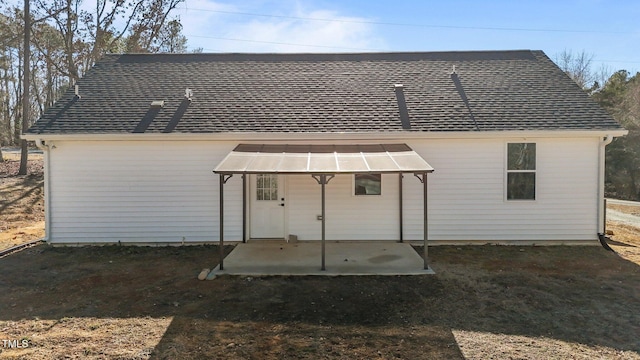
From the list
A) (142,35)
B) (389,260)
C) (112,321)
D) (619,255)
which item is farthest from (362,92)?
(142,35)

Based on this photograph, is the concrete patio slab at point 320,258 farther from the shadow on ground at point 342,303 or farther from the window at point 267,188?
the window at point 267,188

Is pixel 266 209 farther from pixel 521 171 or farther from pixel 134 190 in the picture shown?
pixel 521 171

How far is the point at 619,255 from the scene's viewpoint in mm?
8523

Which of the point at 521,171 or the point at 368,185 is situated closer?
the point at 521,171

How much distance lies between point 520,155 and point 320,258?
17.2ft

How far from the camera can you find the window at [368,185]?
9.48 metres

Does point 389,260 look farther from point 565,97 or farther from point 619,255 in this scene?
point 565,97

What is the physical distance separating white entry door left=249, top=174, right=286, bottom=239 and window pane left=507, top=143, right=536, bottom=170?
5434 millimetres

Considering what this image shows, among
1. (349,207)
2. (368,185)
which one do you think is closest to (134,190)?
(349,207)

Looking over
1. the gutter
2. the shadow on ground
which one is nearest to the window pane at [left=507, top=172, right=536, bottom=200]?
the gutter

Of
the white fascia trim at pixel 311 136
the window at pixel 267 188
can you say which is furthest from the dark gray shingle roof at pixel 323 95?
the window at pixel 267 188

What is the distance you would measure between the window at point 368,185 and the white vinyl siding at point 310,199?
0.14m

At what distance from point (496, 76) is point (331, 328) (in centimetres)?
955

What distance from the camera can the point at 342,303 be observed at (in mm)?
5707
